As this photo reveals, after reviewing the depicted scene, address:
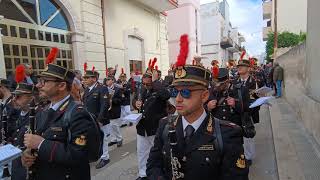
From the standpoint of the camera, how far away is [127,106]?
11727 mm

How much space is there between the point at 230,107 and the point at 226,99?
0.15 m

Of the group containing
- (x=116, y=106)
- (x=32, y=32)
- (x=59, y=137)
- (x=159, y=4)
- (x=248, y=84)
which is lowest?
(x=116, y=106)

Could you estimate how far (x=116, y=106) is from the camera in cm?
860

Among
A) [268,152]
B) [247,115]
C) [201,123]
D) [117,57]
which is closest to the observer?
[201,123]

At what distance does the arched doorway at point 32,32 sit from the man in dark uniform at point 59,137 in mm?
8235

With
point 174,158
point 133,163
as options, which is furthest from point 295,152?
point 174,158

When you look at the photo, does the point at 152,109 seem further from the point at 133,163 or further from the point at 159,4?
the point at 159,4

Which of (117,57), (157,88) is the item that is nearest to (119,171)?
(157,88)

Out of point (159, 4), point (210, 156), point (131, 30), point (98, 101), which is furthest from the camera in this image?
point (159, 4)

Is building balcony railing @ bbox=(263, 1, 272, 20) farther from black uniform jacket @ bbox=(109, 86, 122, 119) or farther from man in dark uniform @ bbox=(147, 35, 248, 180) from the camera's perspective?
man in dark uniform @ bbox=(147, 35, 248, 180)

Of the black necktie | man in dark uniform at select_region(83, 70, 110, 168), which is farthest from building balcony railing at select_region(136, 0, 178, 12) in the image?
the black necktie

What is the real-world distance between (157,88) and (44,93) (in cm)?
283

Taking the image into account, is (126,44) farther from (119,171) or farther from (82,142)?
(82,142)

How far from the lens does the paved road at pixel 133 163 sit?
584cm
